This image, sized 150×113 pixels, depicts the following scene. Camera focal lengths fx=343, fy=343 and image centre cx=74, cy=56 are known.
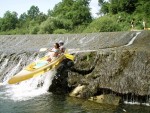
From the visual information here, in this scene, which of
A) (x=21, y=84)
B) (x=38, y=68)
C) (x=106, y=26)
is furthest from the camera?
(x=106, y=26)

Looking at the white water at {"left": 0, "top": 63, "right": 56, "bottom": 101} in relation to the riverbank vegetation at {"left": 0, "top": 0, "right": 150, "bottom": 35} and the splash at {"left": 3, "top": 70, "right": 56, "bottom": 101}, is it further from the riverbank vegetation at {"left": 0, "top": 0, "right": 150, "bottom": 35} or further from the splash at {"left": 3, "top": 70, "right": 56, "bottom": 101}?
the riverbank vegetation at {"left": 0, "top": 0, "right": 150, "bottom": 35}

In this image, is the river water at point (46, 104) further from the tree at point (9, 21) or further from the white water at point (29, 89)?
the tree at point (9, 21)

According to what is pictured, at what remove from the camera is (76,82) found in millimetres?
14656

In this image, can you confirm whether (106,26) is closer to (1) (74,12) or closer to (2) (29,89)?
(2) (29,89)

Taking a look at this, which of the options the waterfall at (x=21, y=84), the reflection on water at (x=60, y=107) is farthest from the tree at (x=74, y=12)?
the reflection on water at (x=60, y=107)

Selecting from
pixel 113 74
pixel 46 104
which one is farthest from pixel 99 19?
pixel 46 104

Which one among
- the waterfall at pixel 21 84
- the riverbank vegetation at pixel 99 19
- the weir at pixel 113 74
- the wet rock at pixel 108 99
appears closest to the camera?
the weir at pixel 113 74

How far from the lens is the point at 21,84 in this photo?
1702 centimetres

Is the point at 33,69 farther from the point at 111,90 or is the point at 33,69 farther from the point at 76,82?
the point at 111,90

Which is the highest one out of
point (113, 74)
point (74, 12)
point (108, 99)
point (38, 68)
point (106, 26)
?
point (74, 12)

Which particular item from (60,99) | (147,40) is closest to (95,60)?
(60,99)

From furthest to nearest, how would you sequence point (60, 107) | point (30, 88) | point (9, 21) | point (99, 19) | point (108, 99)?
point (9, 21) → point (99, 19) → point (30, 88) → point (108, 99) → point (60, 107)

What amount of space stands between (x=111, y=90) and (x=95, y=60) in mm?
1656

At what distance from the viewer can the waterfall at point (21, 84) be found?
1488 cm
